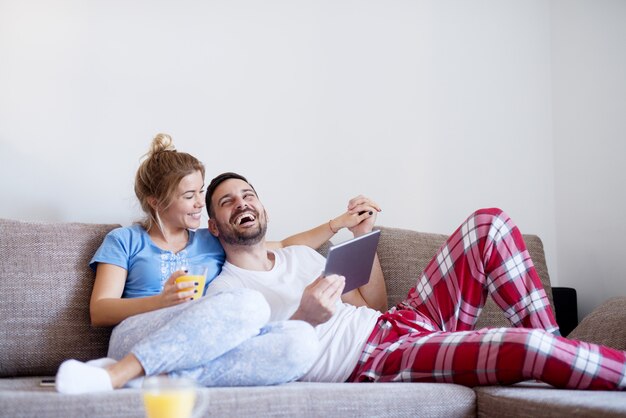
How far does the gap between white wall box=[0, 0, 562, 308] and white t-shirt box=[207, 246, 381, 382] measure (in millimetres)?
485

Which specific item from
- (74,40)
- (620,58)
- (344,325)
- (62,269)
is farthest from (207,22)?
(620,58)

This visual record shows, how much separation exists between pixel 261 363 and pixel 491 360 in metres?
0.54

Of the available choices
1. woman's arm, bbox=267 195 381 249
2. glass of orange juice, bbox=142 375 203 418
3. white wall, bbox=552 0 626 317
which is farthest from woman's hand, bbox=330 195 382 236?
glass of orange juice, bbox=142 375 203 418

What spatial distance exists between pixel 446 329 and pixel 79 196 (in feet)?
4.28

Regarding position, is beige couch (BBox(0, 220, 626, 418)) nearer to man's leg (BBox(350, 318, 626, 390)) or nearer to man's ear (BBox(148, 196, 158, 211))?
man's leg (BBox(350, 318, 626, 390))

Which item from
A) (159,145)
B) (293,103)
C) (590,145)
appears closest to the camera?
(159,145)

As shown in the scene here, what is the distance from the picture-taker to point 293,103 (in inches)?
110

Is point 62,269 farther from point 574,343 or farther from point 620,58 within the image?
point 620,58

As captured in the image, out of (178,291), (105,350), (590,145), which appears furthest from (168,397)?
(590,145)

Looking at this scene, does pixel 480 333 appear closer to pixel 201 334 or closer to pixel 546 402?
pixel 546 402

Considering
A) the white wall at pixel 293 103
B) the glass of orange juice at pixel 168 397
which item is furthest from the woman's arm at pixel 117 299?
the glass of orange juice at pixel 168 397

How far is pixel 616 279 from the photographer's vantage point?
9.52ft

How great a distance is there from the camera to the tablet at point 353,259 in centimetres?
181

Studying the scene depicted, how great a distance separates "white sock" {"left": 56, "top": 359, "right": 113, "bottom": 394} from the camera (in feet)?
4.70
